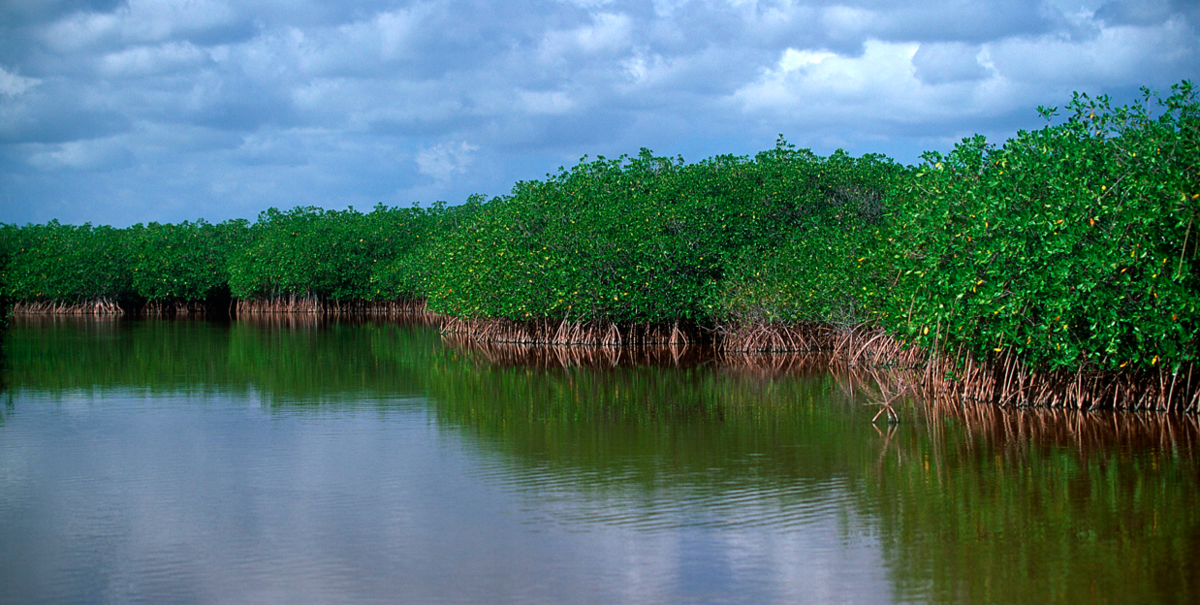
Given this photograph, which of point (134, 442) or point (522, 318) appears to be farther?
point (522, 318)

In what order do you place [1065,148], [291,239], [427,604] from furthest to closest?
[291,239]
[1065,148]
[427,604]

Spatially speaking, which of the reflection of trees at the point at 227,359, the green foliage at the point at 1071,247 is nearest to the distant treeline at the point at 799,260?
the green foliage at the point at 1071,247

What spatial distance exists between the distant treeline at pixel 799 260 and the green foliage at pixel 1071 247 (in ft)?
0.08

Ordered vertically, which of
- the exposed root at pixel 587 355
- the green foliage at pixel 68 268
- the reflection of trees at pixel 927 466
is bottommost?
the reflection of trees at pixel 927 466

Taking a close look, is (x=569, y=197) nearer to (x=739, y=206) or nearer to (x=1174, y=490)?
(x=739, y=206)

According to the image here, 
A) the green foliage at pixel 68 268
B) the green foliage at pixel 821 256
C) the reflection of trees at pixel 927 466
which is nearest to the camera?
the reflection of trees at pixel 927 466

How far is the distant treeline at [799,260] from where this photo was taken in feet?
33.2

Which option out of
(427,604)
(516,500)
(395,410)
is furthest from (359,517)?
(395,410)

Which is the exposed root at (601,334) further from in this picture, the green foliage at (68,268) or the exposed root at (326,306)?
the green foliage at (68,268)

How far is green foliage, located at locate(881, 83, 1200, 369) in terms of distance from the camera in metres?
9.90

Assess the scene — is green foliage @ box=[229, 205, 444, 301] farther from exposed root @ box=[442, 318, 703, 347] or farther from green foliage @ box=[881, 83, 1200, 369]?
green foliage @ box=[881, 83, 1200, 369]

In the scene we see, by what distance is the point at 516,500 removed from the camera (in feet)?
24.9

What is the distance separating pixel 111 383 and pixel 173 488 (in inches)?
312

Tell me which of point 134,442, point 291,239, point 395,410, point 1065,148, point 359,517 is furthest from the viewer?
point 291,239
